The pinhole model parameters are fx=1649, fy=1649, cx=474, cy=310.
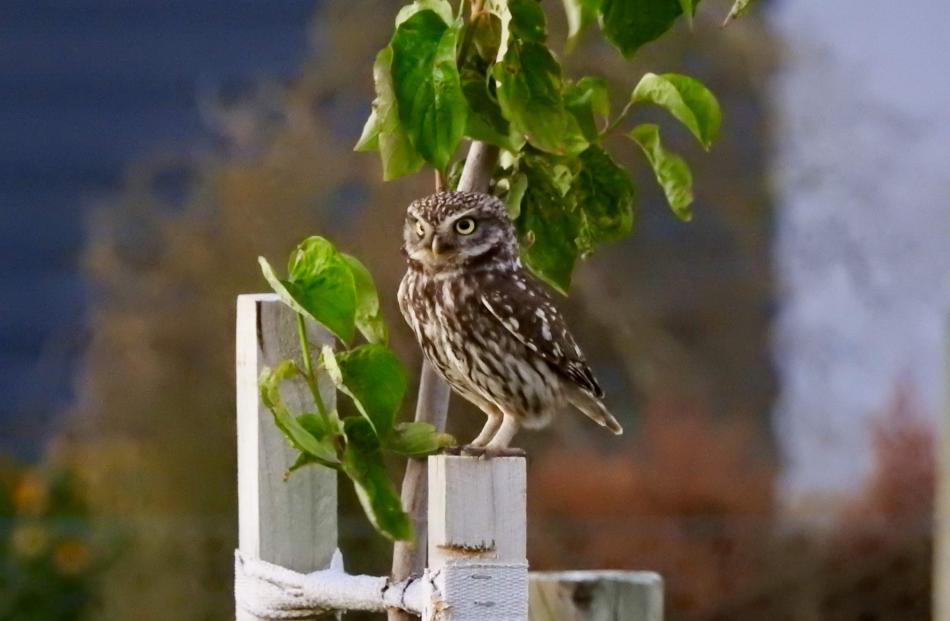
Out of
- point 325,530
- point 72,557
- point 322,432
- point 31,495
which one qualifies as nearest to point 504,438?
point 325,530

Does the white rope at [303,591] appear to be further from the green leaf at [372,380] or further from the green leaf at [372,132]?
the green leaf at [372,132]

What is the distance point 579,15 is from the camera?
3.59 feet

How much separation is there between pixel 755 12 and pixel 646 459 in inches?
43.9

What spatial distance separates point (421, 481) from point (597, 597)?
53 centimetres

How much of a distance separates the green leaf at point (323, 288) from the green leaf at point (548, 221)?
10.1 inches

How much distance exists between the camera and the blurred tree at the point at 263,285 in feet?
11.8

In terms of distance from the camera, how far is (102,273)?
4.00 meters

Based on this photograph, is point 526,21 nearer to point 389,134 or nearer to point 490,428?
point 389,134

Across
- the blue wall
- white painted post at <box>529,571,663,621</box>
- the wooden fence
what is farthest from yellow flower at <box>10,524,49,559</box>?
the wooden fence

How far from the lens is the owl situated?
4.87ft

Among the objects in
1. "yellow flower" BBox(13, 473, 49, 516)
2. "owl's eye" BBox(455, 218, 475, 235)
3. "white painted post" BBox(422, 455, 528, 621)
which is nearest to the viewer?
"white painted post" BBox(422, 455, 528, 621)

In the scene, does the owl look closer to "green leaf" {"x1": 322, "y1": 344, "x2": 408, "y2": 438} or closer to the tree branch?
the tree branch

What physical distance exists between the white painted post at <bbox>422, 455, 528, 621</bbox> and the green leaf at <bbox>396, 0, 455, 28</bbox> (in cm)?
33

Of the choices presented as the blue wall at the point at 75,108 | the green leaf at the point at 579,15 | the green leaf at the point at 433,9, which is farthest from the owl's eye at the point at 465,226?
the blue wall at the point at 75,108
